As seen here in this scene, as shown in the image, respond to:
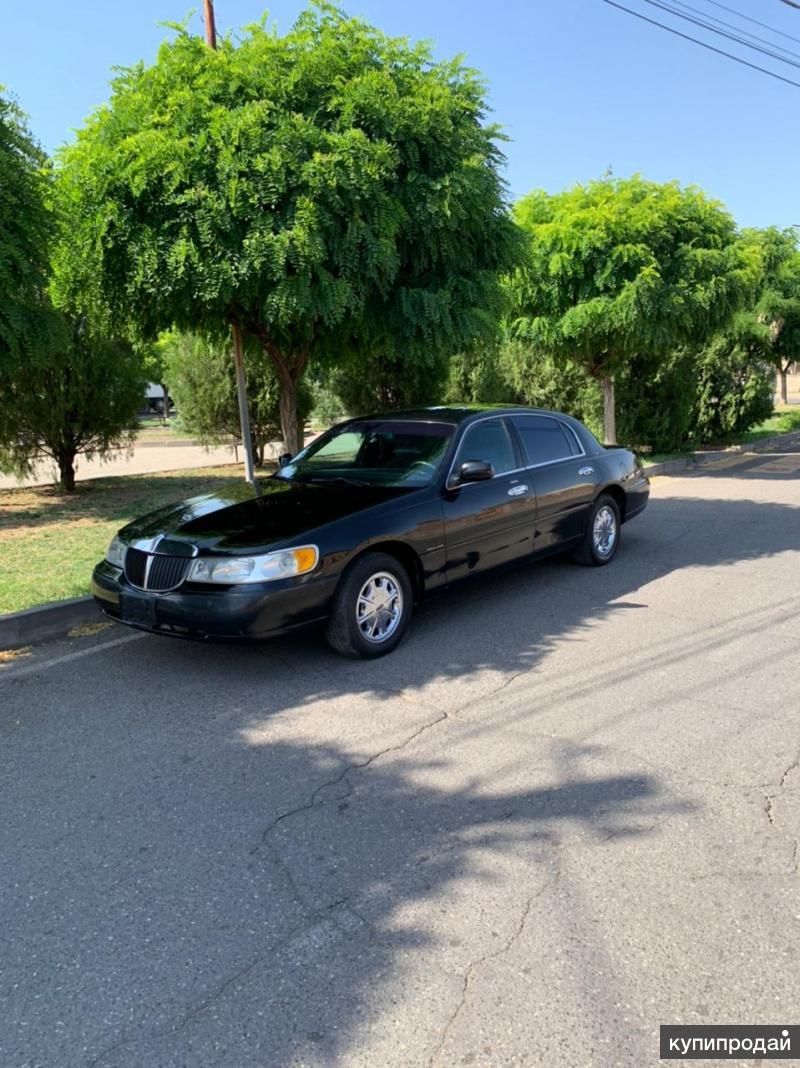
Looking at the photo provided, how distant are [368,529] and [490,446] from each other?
1676 millimetres

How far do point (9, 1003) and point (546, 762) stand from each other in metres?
2.29

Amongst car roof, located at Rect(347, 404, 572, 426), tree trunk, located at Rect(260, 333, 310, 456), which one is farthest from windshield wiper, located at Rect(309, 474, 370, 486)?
tree trunk, located at Rect(260, 333, 310, 456)

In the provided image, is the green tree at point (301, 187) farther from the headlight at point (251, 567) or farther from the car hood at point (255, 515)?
the headlight at point (251, 567)

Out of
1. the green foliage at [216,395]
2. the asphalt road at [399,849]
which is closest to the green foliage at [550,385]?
the green foliage at [216,395]

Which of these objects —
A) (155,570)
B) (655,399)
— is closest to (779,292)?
(655,399)

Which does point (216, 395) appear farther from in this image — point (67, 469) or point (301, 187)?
point (301, 187)

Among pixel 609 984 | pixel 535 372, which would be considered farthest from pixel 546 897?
pixel 535 372

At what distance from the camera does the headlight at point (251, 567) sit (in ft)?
15.1

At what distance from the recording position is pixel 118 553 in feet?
17.2

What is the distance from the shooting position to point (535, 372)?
1764cm

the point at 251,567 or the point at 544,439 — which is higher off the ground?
the point at 544,439

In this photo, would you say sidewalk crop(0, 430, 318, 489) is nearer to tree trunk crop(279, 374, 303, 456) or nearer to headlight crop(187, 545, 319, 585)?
tree trunk crop(279, 374, 303, 456)

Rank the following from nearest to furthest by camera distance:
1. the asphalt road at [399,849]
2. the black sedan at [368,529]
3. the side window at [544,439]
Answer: the asphalt road at [399,849] < the black sedan at [368,529] < the side window at [544,439]

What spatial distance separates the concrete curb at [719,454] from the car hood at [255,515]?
8361 mm
